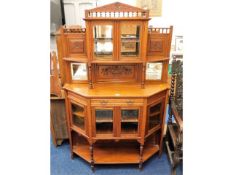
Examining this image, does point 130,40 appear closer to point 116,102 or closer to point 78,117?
point 116,102

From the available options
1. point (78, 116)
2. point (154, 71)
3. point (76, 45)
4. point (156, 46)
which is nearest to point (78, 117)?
point (78, 116)

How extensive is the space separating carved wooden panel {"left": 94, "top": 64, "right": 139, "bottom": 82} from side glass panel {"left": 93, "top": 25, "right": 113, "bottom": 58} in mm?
149

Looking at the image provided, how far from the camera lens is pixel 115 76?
200 centimetres

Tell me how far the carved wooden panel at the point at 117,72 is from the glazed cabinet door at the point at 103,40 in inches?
5.4

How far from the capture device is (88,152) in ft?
7.36

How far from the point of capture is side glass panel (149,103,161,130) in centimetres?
201

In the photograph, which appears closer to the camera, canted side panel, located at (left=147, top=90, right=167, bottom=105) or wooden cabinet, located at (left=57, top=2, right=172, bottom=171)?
wooden cabinet, located at (left=57, top=2, right=172, bottom=171)

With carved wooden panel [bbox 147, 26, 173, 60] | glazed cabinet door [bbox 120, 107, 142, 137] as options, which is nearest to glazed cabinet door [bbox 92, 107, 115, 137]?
glazed cabinet door [bbox 120, 107, 142, 137]

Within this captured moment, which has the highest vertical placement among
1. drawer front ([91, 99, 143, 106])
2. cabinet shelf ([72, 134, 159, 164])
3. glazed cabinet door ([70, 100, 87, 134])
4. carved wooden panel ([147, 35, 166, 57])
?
carved wooden panel ([147, 35, 166, 57])

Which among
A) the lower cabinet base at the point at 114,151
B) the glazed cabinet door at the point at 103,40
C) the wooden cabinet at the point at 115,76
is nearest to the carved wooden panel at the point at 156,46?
the wooden cabinet at the point at 115,76

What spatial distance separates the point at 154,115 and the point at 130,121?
11.3 inches

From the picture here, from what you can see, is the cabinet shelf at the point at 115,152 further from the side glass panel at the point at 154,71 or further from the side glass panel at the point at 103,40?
the side glass panel at the point at 103,40

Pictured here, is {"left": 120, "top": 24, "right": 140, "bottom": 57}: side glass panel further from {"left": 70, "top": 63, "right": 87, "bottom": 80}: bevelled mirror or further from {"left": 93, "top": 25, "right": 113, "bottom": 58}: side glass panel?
{"left": 70, "top": 63, "right": 87, "bottom": 80}: bevelled mirror
